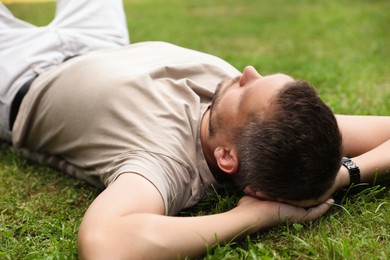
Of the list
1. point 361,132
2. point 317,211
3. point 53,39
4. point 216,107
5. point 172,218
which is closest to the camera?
point 172,218

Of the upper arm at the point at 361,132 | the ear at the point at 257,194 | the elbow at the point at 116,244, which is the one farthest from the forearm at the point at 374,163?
the elbow at the point at 116,244

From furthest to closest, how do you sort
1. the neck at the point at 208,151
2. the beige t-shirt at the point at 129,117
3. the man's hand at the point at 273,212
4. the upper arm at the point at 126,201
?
the neck at the point at 208,151
the beige t-shirt at the point at 129,117
the man's hand at the point at 273,212
the upper arm at the point at 126,201

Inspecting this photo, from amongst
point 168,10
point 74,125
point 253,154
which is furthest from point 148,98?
point 168,10

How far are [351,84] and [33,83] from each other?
286 centimetres

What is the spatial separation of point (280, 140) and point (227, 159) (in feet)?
1.08

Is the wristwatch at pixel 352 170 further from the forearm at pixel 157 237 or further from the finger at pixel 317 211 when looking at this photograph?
the forearm at pixel 157 237

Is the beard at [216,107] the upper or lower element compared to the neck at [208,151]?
upper

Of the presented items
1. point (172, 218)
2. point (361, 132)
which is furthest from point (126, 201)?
point (361, 132)

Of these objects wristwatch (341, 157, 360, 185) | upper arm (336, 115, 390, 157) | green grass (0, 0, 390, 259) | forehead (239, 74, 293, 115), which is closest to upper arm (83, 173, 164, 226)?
green grass (0, 0, 390, 259)

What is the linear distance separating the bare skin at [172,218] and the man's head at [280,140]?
0.7 inches

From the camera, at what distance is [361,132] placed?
300cm

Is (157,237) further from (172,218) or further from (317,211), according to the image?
(317,211)

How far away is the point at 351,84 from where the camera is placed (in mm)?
Answer: 5078

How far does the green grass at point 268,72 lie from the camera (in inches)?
95.7
